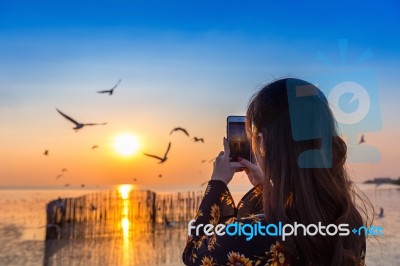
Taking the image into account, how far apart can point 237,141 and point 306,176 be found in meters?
0.39

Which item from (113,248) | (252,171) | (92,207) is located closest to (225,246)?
(252,171)

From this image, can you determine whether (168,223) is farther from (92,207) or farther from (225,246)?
(225,246)

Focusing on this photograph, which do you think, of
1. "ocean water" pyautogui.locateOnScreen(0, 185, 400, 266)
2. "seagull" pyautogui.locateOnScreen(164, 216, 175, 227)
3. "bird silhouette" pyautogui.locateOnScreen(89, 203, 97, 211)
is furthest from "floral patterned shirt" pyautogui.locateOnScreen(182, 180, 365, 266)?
"bird silhouette" pyautogui.locateOnScreen(89, 203, 97, 211)

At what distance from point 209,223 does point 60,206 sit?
19386 millimetres

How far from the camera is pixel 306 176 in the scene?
1355 mm

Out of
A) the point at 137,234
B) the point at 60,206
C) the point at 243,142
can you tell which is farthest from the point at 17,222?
the point at 243,142

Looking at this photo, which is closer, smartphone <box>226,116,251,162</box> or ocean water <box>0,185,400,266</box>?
smartphone <box>226,116,251,162</box>

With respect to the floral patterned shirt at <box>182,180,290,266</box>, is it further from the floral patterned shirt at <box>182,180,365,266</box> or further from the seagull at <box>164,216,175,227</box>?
the seagull at <box>164,216,175,227</box>

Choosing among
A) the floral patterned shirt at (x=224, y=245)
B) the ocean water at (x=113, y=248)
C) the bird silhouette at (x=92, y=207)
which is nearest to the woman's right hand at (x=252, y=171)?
the floral patterned shirt at (x=224, y=245)

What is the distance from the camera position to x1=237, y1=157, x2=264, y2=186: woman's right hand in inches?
65.4

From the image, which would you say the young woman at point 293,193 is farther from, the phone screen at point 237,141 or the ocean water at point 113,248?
the ocean water at point 113,248

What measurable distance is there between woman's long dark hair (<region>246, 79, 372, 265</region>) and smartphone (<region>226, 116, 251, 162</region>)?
197 mm

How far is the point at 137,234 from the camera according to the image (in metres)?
17.8

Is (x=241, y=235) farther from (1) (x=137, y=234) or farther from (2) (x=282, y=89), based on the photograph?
(1) (x=137, y=234)
